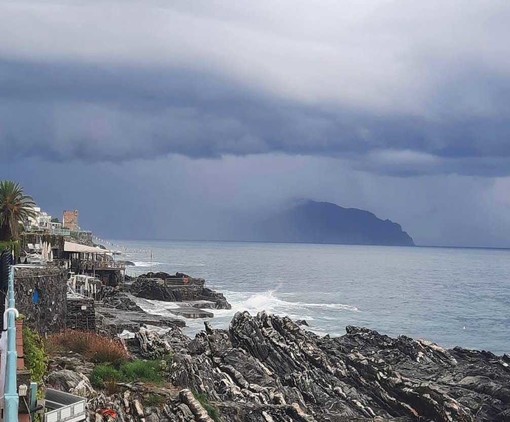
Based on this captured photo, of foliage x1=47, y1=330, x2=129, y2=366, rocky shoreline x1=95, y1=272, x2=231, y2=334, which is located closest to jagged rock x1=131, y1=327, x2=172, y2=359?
foliage x1=47, y1=330, x2=129, y2=366

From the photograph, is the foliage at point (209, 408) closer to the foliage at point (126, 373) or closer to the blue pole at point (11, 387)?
the foliage at point (126, 373)

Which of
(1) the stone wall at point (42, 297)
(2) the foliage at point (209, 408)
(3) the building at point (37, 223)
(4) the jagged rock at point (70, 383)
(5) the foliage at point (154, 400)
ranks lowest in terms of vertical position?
(2) the foliage at point (209, 408)

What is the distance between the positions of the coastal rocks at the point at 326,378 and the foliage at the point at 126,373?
977 millimetres

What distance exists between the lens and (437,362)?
4184 centimetres

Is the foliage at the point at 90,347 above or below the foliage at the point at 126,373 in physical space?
above

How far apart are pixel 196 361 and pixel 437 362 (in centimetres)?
1897

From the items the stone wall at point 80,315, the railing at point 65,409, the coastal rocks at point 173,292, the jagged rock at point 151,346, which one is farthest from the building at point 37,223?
the railing at point 65,409

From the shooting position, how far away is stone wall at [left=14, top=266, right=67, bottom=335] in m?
33.0

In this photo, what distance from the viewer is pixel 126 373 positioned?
25125mm

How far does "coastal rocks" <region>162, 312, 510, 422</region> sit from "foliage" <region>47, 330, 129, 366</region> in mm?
2537

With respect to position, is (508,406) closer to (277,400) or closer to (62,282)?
(277,400)

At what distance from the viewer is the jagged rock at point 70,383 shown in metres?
21.2

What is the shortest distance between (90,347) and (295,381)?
10714 mm

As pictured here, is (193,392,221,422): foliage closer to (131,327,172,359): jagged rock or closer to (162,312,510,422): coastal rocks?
(162,312,510,422): coastal rocks
